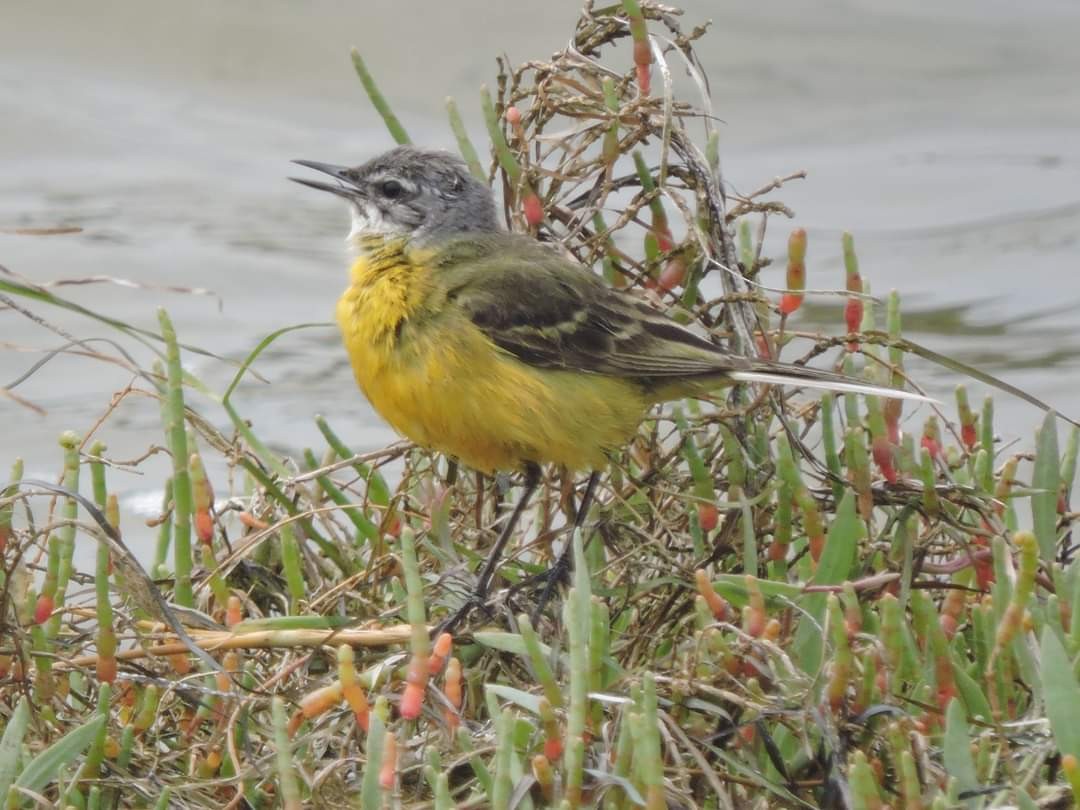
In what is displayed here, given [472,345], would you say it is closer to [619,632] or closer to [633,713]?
[619,632]

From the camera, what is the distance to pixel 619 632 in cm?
460

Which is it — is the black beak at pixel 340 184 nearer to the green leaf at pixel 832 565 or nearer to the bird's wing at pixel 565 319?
the bird's wing at pixel 565 319

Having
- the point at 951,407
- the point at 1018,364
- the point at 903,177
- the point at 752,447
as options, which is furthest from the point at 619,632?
the point at 903,177

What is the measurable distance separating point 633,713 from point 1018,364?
7135mm

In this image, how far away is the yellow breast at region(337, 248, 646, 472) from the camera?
488 cm

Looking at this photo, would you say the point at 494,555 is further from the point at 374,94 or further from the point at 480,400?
the point at 374,94

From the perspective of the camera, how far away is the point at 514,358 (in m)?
5.16

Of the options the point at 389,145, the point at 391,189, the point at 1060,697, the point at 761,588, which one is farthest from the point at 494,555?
the point at 389,145

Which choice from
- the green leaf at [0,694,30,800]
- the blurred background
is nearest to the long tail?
the green leaf at [0,694,30,800]

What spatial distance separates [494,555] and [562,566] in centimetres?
18

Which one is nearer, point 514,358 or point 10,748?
point 10,748

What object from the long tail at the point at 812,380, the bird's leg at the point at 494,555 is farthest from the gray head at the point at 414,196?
the long tail at the point at 812,380

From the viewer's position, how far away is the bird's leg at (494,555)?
4.46m

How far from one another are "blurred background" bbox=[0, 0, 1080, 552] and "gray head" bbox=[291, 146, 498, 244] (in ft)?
10.9
